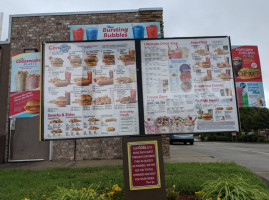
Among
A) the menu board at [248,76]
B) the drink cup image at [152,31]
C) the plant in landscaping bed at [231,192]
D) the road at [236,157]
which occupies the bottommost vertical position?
the road at [236,157]

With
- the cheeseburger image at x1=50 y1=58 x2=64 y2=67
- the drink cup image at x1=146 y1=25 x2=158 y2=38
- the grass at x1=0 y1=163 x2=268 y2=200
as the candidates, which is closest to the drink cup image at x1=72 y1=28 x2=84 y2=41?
the drink cup image at x1=146 y1=25 x2=158 y2=38

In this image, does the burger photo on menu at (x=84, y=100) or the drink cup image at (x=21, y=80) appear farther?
the drink cup image at (x=21, y=80)

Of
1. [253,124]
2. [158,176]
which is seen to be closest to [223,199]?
[158,176]

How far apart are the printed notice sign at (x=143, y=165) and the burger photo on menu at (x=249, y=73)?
369 inches

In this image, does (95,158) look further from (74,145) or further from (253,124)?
(253,124)

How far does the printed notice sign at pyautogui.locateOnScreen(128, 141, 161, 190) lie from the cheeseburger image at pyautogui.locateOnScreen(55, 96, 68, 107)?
3.86ft

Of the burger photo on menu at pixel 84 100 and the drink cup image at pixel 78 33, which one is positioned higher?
the drink cup image at pixel 78 33

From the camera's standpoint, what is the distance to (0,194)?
164 inches

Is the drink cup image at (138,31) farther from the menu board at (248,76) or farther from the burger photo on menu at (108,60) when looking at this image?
the burger photo on menu at (108,60)

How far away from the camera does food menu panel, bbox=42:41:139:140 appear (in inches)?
138

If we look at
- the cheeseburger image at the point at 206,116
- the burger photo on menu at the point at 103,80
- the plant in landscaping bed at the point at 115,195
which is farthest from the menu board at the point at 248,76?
the plant in landscaping bed at the point at 115,195

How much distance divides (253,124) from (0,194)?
37.1m

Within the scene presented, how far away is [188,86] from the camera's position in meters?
3.64

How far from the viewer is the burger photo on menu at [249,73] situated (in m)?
11.0
